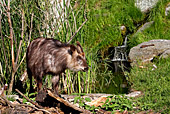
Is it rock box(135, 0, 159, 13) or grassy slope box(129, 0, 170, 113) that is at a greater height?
rock box(135, 0, 159, 13)

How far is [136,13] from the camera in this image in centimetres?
1131

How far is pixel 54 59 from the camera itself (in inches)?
163

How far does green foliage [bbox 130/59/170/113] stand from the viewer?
4.18 m

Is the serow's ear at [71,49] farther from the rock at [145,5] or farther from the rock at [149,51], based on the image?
the rock at [145,5]

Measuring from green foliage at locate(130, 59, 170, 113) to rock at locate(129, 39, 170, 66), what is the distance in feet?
3.09

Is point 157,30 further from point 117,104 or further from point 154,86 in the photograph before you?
point 117,104

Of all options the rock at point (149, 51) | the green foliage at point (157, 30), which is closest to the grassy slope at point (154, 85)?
the green foliage at point (157, 30)

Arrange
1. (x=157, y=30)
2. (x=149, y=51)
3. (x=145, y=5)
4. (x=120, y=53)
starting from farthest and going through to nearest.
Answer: (x=145, y=5) < (x=120, y=53) < (x=157, y=30) < (x=149, y=51)

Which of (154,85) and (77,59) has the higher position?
(77,59)

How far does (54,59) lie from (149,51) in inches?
175

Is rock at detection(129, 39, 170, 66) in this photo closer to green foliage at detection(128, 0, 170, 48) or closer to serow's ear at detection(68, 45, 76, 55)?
green foliage at detection(128, 0, 170, 48)

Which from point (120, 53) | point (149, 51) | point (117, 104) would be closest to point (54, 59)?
point (117, 104)

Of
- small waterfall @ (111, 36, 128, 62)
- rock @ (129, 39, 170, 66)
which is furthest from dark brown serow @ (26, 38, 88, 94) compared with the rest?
small waterfall @ (111, 36, 128, 62)

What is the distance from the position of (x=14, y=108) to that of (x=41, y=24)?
212cm
